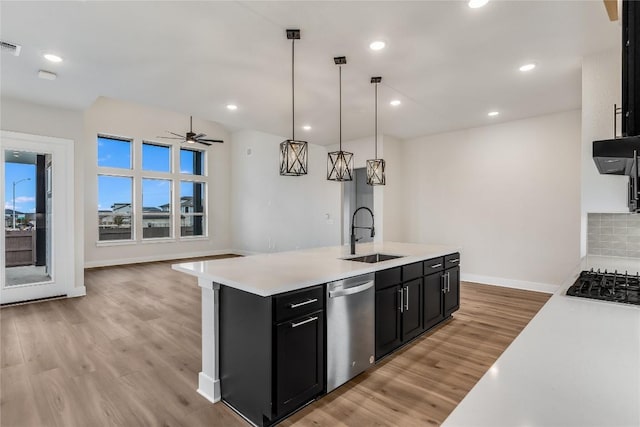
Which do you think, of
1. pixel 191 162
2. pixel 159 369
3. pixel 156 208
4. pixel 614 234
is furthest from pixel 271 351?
pixel 191 162

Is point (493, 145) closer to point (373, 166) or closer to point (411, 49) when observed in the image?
point (373, 166)

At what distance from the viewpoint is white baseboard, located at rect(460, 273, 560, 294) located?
4.88m

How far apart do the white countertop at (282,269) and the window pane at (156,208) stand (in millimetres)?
6617

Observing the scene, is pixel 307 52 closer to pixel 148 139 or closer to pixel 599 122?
pixel 599 122

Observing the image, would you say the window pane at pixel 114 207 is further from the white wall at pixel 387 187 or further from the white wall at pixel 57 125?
the white wall at pixel 387 187

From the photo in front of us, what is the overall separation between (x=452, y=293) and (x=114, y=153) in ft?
26.6

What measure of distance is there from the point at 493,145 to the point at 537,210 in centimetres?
126

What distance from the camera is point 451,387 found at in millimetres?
2395

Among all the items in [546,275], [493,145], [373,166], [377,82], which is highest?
[377,82]

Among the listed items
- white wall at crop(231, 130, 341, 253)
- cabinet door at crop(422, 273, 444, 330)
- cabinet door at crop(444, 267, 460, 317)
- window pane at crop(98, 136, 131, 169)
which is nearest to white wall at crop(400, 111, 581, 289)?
white wall at crop(231, 130, 341, 253)

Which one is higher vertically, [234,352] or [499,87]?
[499,87]

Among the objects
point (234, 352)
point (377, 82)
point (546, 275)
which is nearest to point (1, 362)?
point (234, 352)

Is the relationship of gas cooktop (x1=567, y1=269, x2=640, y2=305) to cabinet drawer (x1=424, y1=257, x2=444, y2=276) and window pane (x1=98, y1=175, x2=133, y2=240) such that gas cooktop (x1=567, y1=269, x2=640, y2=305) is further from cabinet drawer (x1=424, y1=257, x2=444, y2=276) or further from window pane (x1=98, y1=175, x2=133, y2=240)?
window pane (x1=98, y1=175, x2=133, y2=240)

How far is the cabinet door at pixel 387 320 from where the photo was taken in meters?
2.69
